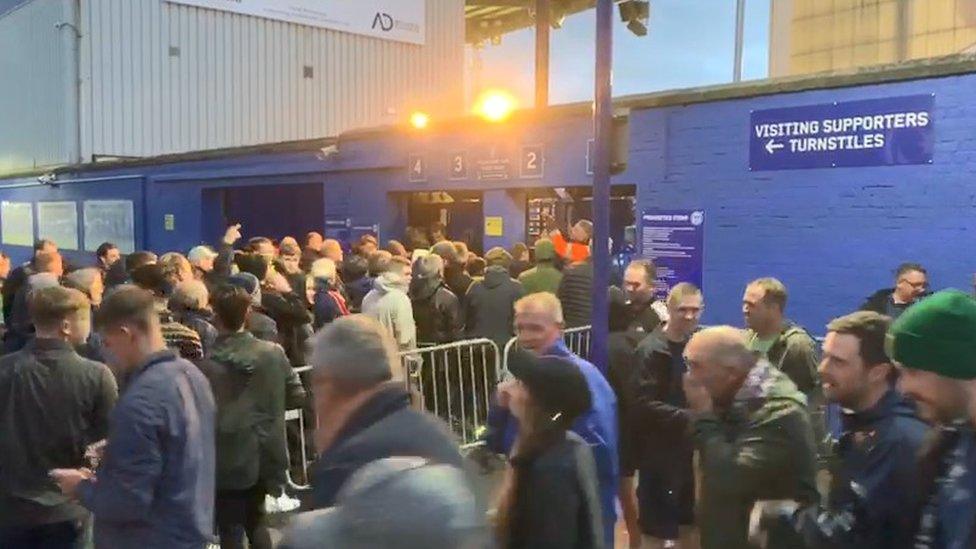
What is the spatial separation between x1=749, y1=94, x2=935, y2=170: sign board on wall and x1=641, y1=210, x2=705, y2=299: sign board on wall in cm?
98

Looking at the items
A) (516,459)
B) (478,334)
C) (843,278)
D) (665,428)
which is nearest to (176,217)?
(478,334)

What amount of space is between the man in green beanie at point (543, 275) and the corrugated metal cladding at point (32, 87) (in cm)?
1936

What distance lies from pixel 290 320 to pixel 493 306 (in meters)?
1.88

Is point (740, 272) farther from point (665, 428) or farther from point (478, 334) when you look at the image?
point (665, 428)

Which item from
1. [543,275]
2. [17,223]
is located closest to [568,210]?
[543,275]

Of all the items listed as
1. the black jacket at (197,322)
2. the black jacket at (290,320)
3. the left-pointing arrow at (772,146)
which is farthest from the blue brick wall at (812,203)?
the black jacket at (197,322)

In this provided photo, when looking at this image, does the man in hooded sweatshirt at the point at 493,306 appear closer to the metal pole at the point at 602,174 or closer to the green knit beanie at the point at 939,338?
the metal pole at the point at 602,174

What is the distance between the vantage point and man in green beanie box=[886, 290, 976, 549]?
7.73 ft

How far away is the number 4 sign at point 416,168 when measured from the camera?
46.4 ft

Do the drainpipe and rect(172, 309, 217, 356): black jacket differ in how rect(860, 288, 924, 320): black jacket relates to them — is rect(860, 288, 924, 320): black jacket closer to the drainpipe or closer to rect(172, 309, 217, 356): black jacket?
rect(172, 309, 217, 356): black jacket

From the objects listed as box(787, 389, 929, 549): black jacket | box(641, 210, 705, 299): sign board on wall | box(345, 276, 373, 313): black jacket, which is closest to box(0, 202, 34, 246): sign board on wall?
box(345, 276, 373, 313): black jacket

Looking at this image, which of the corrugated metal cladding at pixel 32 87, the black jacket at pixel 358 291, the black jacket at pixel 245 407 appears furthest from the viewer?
the corrugated metal cladding at pixel 32 87

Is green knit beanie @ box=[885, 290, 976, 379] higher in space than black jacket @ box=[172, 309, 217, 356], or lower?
higher

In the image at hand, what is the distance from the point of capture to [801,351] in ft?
16.7
